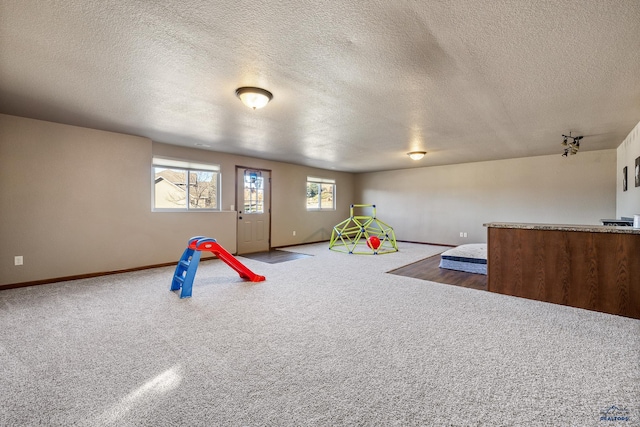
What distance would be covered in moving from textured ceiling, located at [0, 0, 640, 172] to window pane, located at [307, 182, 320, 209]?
4389 millimetres

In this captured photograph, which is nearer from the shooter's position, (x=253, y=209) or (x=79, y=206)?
(x=79, y=206)

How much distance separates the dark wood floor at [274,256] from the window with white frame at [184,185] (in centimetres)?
143

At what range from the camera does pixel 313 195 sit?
899cm

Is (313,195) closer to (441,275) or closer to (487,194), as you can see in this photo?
(487,194)

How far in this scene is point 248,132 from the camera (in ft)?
15.4

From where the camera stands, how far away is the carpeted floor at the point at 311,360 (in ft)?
5.07

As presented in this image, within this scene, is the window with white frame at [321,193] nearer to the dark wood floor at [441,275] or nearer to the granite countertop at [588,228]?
the dark wood floor at [441,275]

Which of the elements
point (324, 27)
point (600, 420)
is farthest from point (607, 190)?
point (324, 27)

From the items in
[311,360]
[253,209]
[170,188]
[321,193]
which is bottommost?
[311,360]

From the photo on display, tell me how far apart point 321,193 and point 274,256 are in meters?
3.40

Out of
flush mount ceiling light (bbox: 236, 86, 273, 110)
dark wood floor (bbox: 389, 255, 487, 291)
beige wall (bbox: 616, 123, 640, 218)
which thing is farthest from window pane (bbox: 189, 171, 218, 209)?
beige wall (bbox: 616, 123, 640, 218)

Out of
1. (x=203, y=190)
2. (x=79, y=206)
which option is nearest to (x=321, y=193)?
(x=203, y=190)

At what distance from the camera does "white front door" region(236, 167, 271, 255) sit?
6891mm

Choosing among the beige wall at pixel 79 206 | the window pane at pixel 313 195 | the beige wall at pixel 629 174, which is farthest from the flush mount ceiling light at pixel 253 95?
the window pane at pixel 313 195
